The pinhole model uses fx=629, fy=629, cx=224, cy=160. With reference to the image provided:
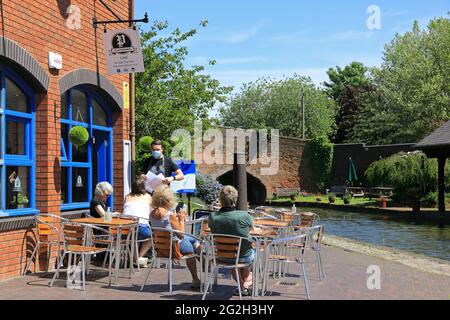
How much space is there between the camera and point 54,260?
8383mm

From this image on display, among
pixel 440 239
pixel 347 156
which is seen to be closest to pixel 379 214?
pixel 440 239

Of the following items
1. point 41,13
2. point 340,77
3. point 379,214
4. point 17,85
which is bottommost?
point 379,214

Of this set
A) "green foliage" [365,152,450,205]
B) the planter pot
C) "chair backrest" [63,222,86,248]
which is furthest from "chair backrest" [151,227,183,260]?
the planter pot

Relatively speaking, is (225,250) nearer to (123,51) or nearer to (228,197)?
(228,197)

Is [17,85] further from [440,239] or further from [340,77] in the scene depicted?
[340,77]

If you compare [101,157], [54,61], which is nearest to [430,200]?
[101,157]

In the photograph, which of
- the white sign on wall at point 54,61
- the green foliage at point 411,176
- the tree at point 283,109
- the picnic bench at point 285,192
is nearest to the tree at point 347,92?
the tree at point 283,109

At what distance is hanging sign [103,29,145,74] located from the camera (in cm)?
941

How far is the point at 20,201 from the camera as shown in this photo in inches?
316

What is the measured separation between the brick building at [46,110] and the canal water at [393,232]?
8453 millimetres

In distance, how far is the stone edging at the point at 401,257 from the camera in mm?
9716

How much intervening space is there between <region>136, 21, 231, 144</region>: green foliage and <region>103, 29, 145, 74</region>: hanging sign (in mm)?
8315
